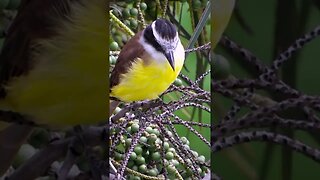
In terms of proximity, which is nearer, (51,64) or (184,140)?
(51,64)

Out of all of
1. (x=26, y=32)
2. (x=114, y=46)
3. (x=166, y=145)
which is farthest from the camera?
(x=166, y=145)

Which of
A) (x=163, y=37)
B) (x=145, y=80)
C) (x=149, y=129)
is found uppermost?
(x=163, y=37)

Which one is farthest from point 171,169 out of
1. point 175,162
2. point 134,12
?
point 134,12

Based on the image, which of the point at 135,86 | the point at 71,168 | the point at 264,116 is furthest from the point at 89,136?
the point at 264,116

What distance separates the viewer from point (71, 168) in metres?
1.27

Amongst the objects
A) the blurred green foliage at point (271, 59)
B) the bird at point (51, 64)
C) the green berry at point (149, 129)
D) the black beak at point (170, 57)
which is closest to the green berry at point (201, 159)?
the blurred green foliage at point (271, 59)

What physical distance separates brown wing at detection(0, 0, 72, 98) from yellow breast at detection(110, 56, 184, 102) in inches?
9.4

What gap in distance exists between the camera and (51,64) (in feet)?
4.00

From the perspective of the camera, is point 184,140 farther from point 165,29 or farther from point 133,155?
point 165,29

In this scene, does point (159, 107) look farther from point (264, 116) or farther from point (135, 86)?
point (264, 116)

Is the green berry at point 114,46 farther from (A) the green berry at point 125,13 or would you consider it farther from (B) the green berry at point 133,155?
(B) the green berry at point 133,155

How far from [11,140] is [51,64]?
18 centimetres

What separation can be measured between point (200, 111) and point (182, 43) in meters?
0.17

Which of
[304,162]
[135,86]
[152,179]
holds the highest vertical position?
[135,86]
